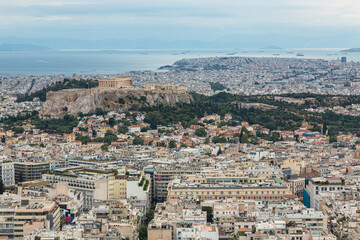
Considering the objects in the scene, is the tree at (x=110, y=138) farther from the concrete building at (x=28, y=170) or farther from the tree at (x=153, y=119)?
the concrete building at (x=28, y=170)

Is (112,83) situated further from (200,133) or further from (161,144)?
(161,144)

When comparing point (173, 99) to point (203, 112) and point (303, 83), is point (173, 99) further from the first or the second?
point (303, 83)

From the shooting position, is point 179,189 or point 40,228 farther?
point 179,189

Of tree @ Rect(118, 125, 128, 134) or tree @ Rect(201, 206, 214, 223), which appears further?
tree @ Rect(118, 125, 128, 134)

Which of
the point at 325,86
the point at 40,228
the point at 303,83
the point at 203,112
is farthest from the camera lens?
the point at 303,83

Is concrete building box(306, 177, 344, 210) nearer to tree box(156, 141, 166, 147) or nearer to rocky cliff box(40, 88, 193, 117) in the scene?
tree box(156, 141, 166, 147)

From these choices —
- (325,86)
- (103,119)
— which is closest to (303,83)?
(325,86)

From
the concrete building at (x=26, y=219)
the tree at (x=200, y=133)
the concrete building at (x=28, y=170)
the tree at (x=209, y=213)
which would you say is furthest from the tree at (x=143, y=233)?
the tree at (x=200, y=133)

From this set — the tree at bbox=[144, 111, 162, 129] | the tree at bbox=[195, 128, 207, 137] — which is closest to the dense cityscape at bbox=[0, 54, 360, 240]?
the tree at bbox=[144, 111, 162, 129]
